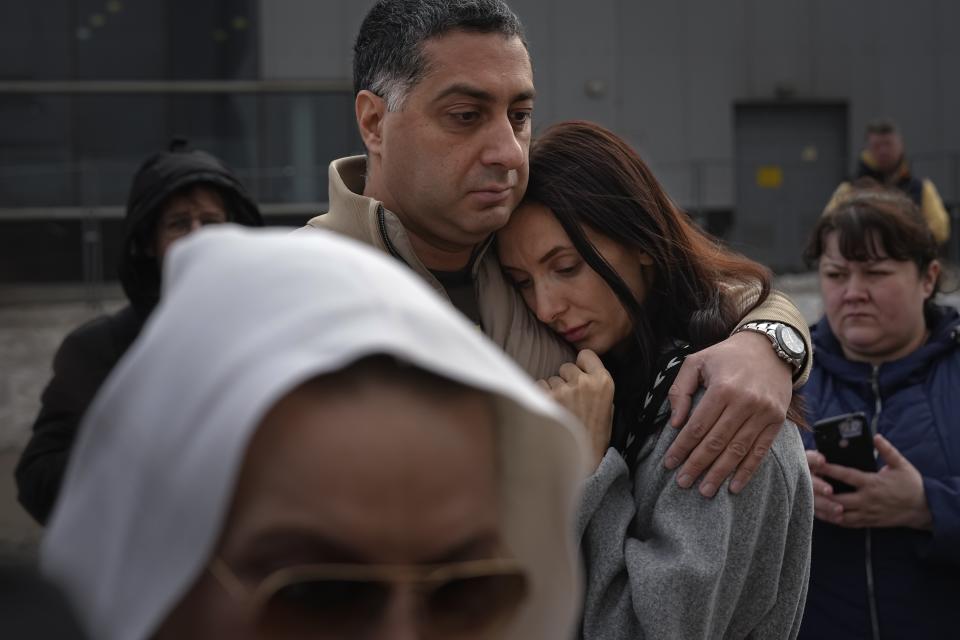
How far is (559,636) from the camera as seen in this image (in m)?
1.15

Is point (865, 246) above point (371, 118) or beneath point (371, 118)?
beneath

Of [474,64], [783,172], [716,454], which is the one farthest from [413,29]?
[783,172]

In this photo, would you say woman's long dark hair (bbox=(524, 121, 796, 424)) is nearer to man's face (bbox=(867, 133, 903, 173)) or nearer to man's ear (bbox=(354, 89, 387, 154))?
man's ear (bbox=(354, 89, 387, 154))

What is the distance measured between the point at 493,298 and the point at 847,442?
1272 millimetres

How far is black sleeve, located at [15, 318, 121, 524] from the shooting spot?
10.9ft

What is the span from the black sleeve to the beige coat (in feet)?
4.47

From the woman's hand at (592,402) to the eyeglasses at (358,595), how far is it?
3.45 feet

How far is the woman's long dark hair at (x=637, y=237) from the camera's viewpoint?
89.8 inches

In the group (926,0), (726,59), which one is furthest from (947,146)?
(726,59)

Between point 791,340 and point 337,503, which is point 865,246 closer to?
point 791,340

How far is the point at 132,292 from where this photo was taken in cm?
365

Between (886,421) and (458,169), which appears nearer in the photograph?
(458,169)

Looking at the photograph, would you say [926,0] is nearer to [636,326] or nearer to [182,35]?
[182,35]

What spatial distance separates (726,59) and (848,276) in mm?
13083
